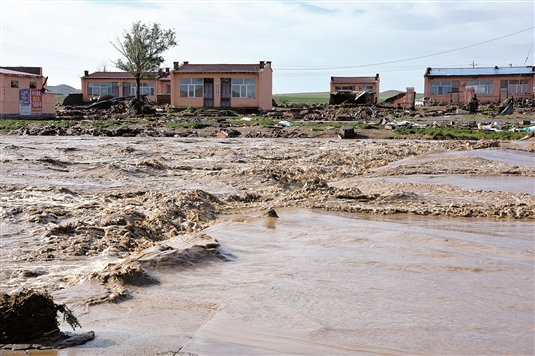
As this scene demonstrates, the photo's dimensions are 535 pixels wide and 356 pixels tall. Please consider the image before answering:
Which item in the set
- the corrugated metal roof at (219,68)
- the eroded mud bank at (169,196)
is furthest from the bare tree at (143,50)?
the eroded mud bank at (169,196)

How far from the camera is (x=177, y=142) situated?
2139 centimetres

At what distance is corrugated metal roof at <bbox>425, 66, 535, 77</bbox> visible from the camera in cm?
5962

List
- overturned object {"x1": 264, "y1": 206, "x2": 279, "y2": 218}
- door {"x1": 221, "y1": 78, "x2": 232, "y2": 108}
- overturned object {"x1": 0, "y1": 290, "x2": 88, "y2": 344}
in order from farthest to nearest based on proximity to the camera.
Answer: door {"x1": 221, "y1": 78, "x2": 232, "y2": 108}
overturned object {"x1": 264, "y1": 206, "x2": 279, "y2": 218}
overturned object {"x1": 0, "y1": 290, "x2": 88, "y2": 344}

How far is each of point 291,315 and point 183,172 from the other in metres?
8.98

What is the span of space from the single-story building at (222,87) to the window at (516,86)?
24.6 m

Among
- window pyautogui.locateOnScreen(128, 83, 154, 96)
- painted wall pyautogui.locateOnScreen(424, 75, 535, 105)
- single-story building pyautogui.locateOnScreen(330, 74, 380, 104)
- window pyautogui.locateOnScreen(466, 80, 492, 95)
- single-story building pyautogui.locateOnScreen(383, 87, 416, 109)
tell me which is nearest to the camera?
single-story building pyautogui.locateOnScreen(383, 87, 416, 109)

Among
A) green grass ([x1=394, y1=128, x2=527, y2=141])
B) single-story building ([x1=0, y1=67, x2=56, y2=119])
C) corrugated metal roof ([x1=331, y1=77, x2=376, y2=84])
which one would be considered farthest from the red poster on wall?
corrugated metal roof ([x1=331, y1=77, x2=376, y2=84])

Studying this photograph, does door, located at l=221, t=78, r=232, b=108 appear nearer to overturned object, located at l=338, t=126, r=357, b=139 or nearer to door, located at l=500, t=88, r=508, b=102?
overturned object, located at l=338, t=126, r=357, b=139

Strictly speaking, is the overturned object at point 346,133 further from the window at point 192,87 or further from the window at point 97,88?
the window at point 97,88

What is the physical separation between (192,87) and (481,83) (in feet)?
92.6

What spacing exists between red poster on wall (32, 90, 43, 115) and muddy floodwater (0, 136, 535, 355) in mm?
23367

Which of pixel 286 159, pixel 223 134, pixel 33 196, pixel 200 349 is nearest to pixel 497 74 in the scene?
pixel 223 134

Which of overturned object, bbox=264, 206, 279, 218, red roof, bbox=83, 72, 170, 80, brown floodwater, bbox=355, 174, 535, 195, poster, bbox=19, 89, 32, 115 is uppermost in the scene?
red roof, bbox=83, 72, 170, 80

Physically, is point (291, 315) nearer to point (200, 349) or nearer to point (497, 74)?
point (200, 349)
